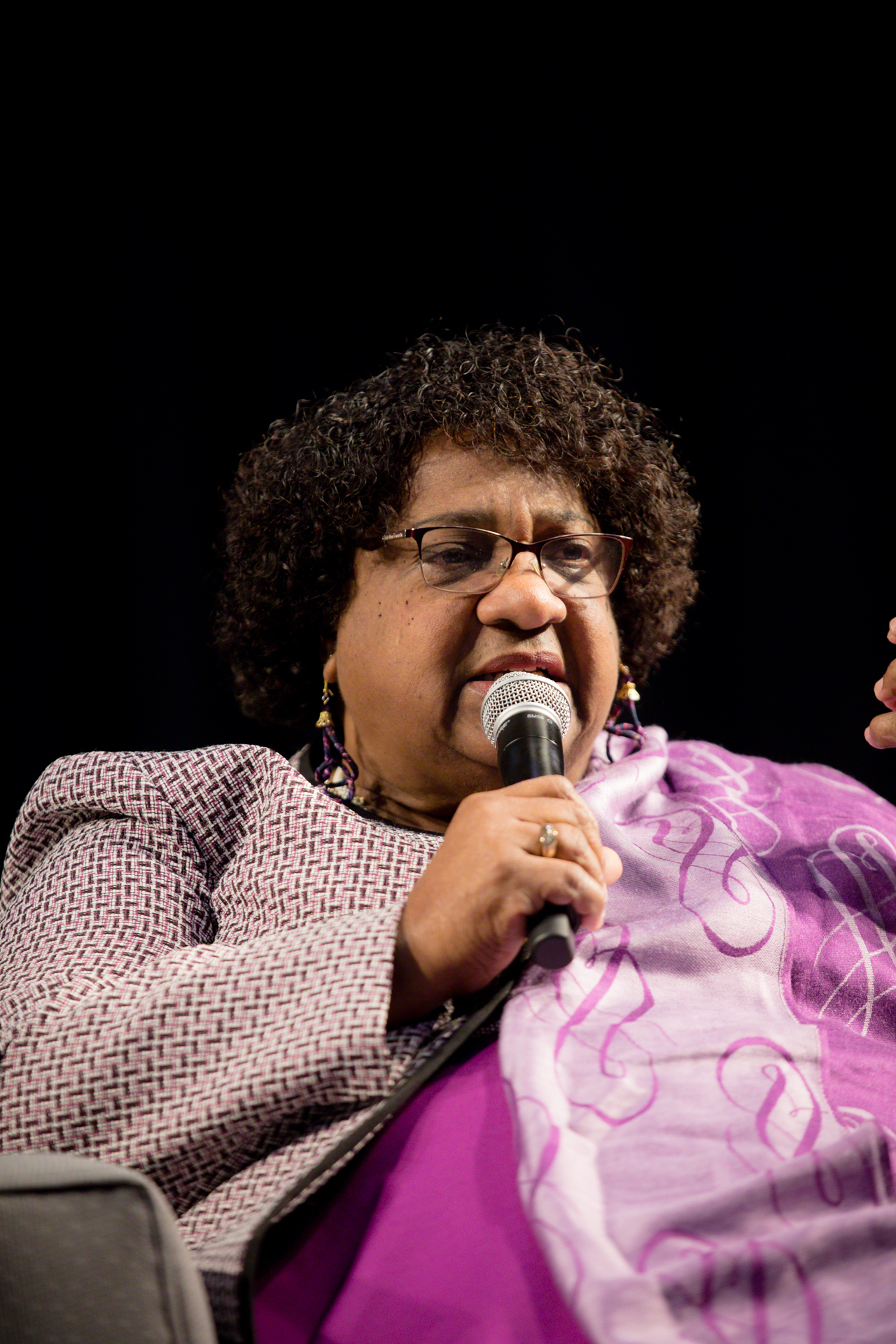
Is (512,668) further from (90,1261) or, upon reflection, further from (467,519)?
(90,1261)

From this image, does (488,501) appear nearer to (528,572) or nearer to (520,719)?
(528,572)

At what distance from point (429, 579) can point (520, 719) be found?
0.36 metres

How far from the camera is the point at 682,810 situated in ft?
4.42

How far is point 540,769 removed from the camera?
38.9 inches

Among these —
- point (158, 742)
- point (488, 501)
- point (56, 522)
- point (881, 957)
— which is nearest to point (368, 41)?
point (56, 522)

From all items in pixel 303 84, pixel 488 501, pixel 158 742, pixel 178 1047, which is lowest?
pixel 178 1047

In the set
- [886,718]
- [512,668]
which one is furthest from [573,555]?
[886,718]

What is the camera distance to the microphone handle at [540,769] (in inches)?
32.9

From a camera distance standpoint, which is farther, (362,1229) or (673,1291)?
(362,1229)

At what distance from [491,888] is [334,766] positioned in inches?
24.7

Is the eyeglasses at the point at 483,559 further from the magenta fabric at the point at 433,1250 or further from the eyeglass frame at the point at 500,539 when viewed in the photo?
the magenta fabric at the point at 433,1250

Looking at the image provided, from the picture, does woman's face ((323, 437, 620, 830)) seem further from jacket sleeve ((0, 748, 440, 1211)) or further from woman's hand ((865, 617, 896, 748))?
woman's hand ((865, 617, 896, 748))

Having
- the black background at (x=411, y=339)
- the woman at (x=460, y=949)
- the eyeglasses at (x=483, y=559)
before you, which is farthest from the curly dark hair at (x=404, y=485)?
the black background at (x=411, y=339)

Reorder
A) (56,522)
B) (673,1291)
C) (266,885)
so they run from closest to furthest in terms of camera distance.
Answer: (673,1291)
(266,885)
(56,522)
